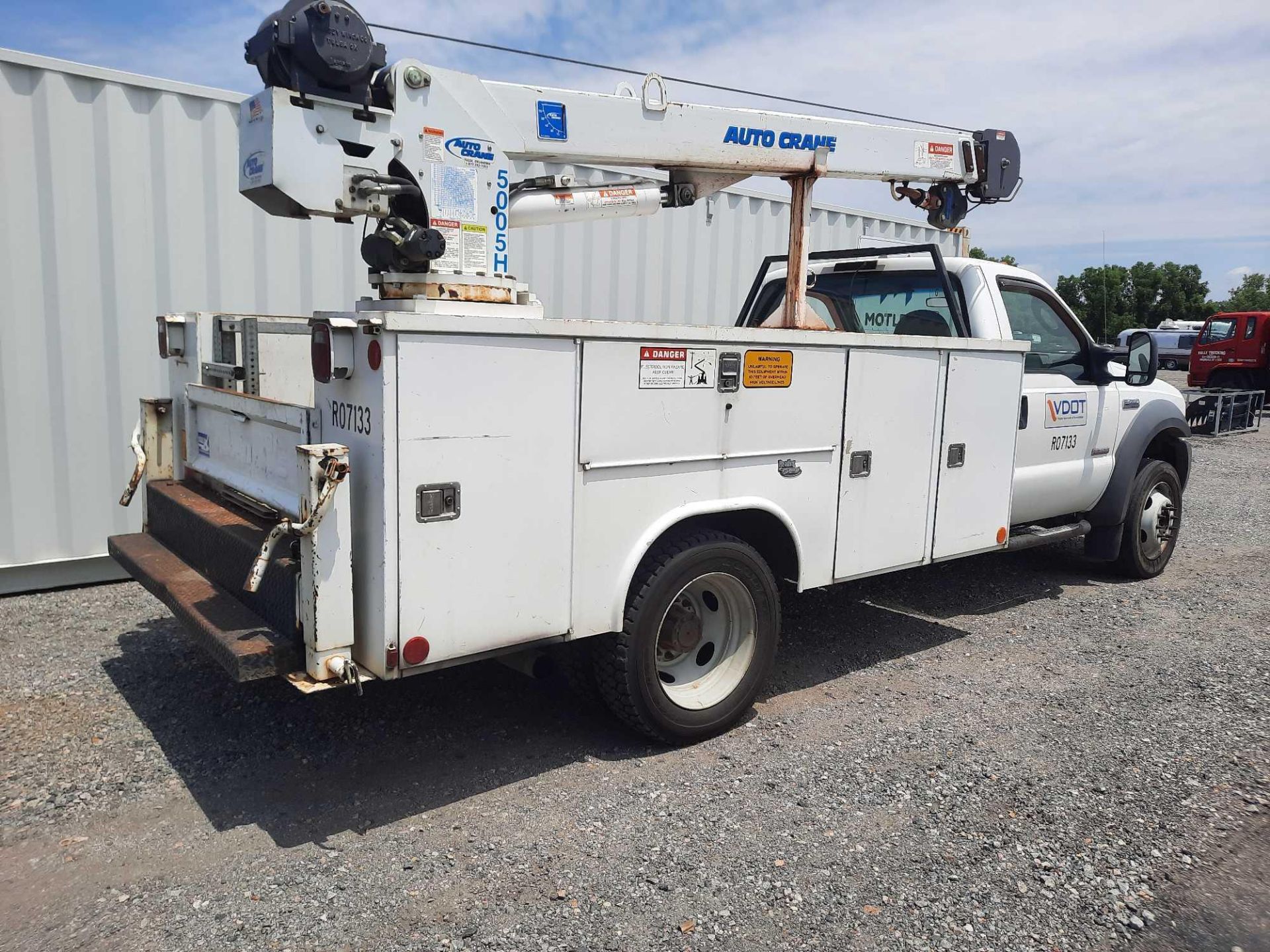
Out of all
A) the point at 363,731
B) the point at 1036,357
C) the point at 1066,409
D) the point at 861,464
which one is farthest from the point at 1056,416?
the point at 363,731

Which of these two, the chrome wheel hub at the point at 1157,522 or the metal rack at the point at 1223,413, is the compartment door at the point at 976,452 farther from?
the metal rack at the point at 1223,413

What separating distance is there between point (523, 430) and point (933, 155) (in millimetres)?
3297

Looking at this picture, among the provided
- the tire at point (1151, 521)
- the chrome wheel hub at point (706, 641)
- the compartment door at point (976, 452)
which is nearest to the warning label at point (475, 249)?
the chrome wheel hub at point (706, 641)

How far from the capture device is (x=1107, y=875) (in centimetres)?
304

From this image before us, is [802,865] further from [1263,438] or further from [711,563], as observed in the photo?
[1263,438]

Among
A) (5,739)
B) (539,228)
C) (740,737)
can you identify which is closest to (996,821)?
(740,737)

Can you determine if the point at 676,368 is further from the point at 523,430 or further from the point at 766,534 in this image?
the point at 766,534

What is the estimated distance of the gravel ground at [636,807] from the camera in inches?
109

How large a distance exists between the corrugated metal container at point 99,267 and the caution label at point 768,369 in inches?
148

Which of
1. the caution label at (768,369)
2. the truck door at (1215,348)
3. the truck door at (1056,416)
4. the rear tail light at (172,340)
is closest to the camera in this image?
the caution label at (768,369)

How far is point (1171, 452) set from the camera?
7.05 meters

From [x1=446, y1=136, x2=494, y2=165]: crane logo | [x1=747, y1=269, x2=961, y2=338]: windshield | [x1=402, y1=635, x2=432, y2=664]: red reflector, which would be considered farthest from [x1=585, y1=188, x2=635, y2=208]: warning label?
[x1=402, y1=635, x2=432, y2=664]: red reflector

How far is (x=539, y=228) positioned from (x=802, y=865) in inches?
217

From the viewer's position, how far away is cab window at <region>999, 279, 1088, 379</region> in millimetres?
5652
